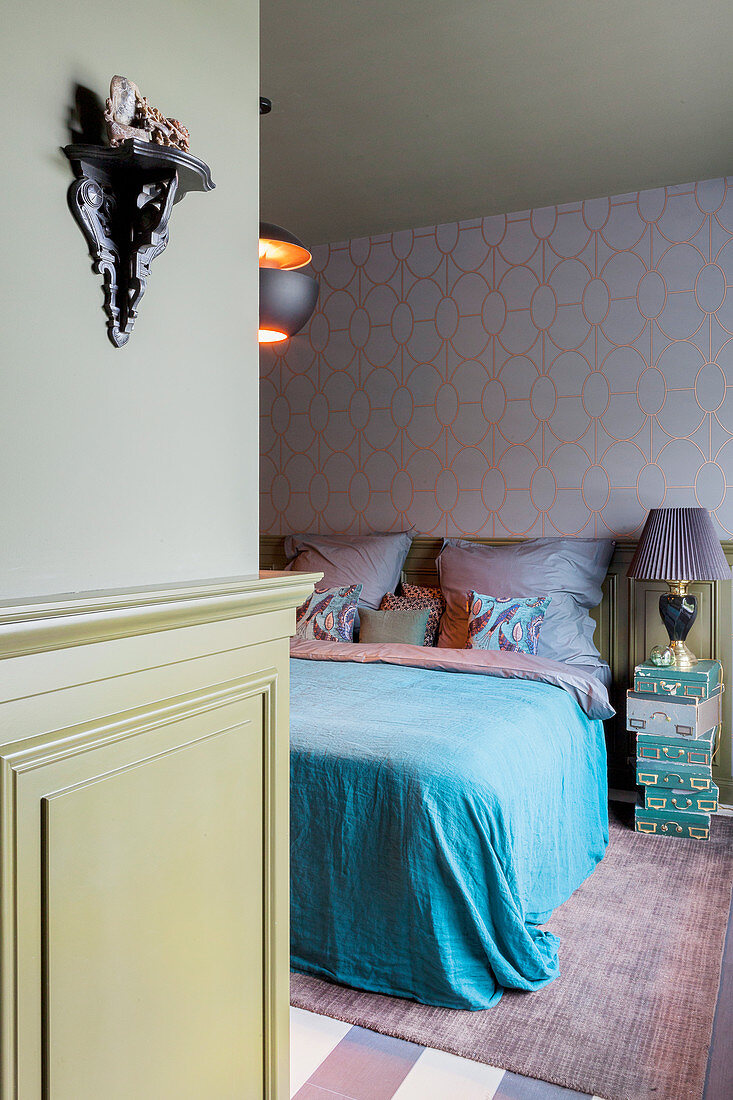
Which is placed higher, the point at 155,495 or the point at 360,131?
the point at 360,131

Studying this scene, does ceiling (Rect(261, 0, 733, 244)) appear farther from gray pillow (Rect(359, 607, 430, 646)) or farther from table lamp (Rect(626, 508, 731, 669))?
gray pillow (Rect(359, 607, 430, 646))

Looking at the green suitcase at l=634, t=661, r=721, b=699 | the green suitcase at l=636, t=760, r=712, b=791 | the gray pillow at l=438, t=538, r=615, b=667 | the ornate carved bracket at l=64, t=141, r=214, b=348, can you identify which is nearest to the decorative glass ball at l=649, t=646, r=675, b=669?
the green suitcase at l=634, t=661, r=721, b=699

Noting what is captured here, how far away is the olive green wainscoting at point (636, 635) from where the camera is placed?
352cm

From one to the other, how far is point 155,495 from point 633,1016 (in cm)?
174

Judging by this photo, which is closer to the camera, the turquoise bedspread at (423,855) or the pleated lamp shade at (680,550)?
the turquoise bedspread at (423,855)

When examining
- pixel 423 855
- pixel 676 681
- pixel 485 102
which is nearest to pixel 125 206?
pixel 423 855

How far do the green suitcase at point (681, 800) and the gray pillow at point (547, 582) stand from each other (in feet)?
1.86

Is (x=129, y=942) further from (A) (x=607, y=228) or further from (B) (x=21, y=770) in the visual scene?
(A) (x=607, y=228)

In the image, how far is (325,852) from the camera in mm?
2125

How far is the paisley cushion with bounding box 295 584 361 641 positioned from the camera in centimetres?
369

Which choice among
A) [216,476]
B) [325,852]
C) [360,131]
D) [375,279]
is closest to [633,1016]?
[325,852]

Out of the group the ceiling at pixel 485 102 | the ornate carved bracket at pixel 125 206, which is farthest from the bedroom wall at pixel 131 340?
the ceiling at pixel 485 102

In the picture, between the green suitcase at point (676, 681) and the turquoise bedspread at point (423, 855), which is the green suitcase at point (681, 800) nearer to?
the green suitcase at point (676, 681)

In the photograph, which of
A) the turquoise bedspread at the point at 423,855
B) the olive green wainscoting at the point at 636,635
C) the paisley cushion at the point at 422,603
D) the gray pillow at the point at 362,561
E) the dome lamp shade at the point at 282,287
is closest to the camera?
the dome lamp shade at the point at 282,287
